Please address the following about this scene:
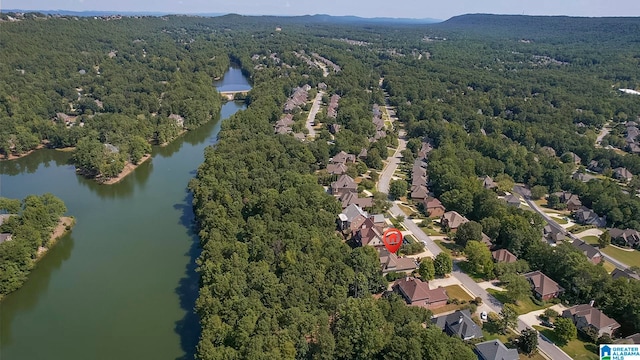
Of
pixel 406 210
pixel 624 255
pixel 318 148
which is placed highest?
pixel 318 148

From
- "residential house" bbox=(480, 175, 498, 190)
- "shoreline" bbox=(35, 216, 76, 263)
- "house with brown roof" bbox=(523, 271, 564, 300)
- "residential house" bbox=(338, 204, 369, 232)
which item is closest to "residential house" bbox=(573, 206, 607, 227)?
"residential house" bbox=(480, 175, 498, 190)

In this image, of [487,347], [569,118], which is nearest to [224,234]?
[487,347]

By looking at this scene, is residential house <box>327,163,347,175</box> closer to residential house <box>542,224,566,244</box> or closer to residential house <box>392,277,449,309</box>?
residential house <box>392,277,449,309</box>

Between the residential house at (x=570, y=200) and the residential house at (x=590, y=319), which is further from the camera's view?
the residential house at (x=570, y=200)

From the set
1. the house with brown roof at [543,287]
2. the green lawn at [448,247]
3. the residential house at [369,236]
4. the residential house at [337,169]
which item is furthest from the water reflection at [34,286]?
the house with brown roof at [543,287]

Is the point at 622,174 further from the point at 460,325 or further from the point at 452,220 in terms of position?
the point at 460,325

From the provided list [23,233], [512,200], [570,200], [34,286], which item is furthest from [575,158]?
[23,233]

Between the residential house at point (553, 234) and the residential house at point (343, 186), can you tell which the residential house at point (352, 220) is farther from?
the residential house at point (553, 234)
